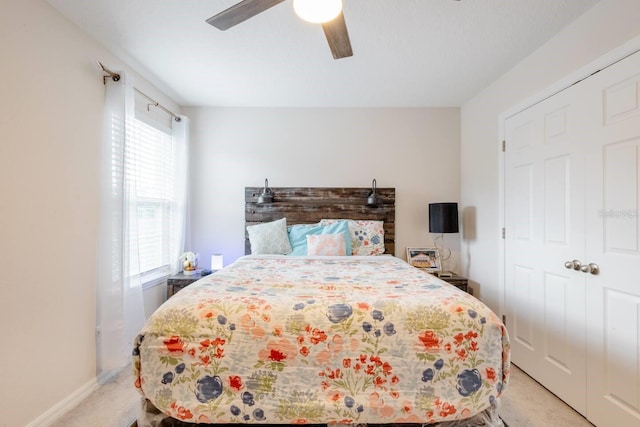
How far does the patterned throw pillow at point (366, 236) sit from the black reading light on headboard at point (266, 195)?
0.66 meters

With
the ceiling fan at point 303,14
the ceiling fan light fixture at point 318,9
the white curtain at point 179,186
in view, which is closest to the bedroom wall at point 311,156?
the white curtain at point 179,186

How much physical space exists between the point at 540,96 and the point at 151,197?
3447mm

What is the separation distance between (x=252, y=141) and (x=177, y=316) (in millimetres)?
2494

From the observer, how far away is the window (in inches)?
92.8

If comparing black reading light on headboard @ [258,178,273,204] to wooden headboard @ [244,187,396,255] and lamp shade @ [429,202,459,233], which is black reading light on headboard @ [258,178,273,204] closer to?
wooden headboard @ [244,187,396,255]

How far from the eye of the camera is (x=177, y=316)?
4.49 ft

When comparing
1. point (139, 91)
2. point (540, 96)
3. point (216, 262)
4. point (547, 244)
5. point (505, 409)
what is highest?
point (139, 91)

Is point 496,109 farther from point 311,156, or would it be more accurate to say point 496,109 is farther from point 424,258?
point 311,156

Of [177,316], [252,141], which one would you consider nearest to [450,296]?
[177,316]

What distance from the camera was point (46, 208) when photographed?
1.71m

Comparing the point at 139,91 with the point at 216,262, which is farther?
the point at 216,262

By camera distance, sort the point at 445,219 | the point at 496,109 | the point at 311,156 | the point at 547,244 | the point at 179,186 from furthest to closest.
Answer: the point at 311,156, the point at 179,186, the point at 445,219, the point at 496,109, the point at 547,244

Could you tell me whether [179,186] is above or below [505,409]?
above

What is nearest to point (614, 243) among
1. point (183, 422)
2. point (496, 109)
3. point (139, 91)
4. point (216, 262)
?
point (496, 109)
